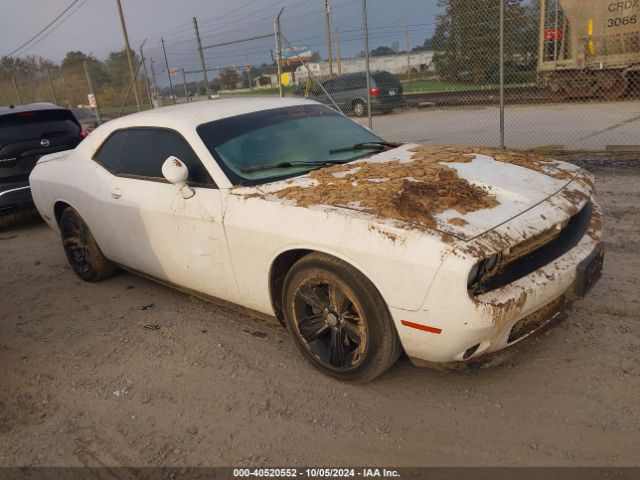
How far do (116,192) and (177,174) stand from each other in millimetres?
1029

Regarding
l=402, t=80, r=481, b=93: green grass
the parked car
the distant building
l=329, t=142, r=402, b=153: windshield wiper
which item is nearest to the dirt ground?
l=329, t=142, r=402, b=153: windshield wiper

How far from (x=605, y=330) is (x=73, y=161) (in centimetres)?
435

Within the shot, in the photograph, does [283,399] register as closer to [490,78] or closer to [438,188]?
[438,188]

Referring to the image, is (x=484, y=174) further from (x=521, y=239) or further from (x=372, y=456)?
(x=372, y=456)

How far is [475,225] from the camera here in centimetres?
262

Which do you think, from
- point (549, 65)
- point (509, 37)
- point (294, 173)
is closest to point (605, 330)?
point (294, 173)

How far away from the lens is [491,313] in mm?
2498

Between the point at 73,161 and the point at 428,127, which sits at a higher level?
the point at 73,161

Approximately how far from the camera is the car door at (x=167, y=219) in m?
3.45

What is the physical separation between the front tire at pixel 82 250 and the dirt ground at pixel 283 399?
0.79 m

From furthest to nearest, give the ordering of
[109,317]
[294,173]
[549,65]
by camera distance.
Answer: [549,65] < [109,317] < [294,173]

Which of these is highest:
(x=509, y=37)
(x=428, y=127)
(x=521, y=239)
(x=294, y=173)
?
(x=509, y=37)

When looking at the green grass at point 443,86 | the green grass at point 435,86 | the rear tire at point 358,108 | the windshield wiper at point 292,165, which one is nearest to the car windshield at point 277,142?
the windshield wiper at point 292,165

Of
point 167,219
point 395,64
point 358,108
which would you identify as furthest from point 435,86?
point 167,219
